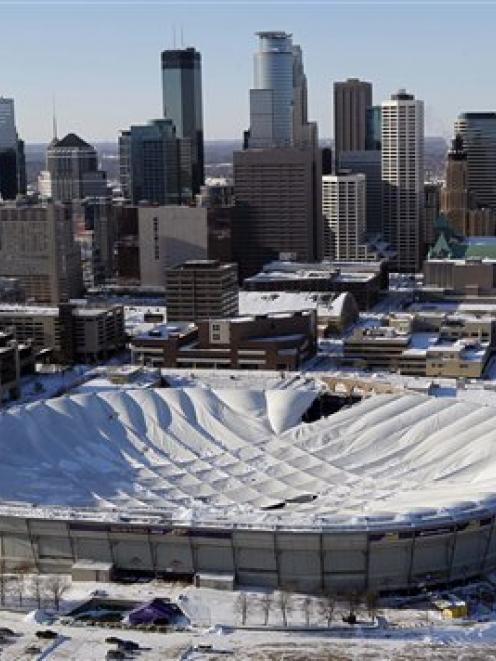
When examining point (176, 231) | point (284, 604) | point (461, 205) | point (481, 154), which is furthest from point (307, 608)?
point (481, 154)

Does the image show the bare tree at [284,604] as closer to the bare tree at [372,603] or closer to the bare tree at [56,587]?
the bare tree at [372,603]

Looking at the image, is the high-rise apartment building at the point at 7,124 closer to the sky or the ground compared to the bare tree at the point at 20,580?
closer to the sky

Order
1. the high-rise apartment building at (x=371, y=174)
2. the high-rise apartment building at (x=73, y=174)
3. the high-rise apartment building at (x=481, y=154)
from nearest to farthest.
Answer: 1. the high-rise apartment building at (x=371, y=174)
2. the high-rise apartment building at (x=481, y=154)
3. the high-rise apartment building at (x=73, y=174)

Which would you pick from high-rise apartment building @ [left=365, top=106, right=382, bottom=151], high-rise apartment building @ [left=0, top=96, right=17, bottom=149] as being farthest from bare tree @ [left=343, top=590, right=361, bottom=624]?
high-rise apartment building @ [left=0, top=96, right=17, bottom=149]

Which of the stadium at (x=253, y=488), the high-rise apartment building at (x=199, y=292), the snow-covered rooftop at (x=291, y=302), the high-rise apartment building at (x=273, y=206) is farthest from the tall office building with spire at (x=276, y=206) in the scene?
the stadium at (x=253, y=488)

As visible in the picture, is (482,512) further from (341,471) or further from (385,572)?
(341,471)

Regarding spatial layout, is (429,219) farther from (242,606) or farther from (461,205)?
(242,606)

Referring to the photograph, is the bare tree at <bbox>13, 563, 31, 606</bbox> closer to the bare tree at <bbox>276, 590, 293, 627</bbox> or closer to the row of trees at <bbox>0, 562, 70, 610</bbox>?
A: the row of trees at <bbox>0, 562, 70, 610</bbox>
